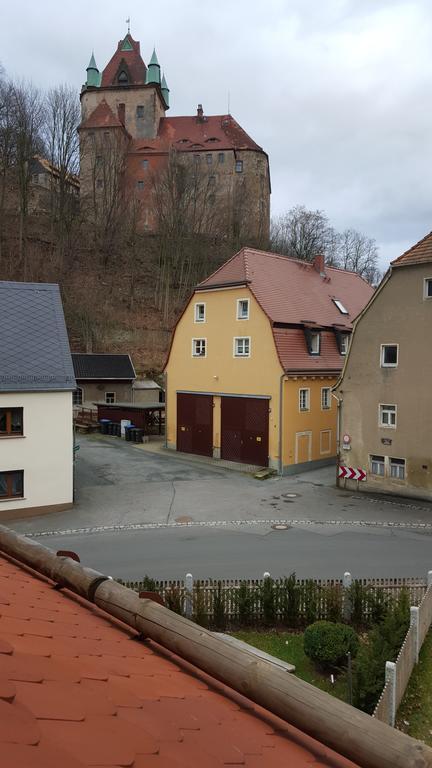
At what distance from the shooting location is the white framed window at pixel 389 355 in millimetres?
22641

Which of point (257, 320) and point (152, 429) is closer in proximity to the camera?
point (257, 320)

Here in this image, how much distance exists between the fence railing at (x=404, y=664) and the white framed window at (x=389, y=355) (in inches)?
481

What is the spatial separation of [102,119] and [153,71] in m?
13.4

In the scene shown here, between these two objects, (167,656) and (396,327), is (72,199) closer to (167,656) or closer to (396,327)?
(396,327)

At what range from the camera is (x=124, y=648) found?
351 cm

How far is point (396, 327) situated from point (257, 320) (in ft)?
27.1

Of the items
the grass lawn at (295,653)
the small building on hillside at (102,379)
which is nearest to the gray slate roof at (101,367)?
the small building on hillside at (102,379)

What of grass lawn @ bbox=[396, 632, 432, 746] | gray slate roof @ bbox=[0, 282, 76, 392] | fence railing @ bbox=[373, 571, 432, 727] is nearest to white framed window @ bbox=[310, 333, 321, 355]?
gray slate roof @ bbox=[0, 282, 76, 392]

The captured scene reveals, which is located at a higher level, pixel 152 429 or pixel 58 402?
pixel 58 402

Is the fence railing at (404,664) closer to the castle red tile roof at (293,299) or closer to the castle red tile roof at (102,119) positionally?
the castle red tile roof at (293,299)

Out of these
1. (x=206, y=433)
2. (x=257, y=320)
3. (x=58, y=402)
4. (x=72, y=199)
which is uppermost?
(x=72, y=199)

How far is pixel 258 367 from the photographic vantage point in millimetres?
28562

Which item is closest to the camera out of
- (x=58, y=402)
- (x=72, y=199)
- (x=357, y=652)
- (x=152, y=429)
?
(x=357, y=652)

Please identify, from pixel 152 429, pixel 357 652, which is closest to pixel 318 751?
pixel 357 652
